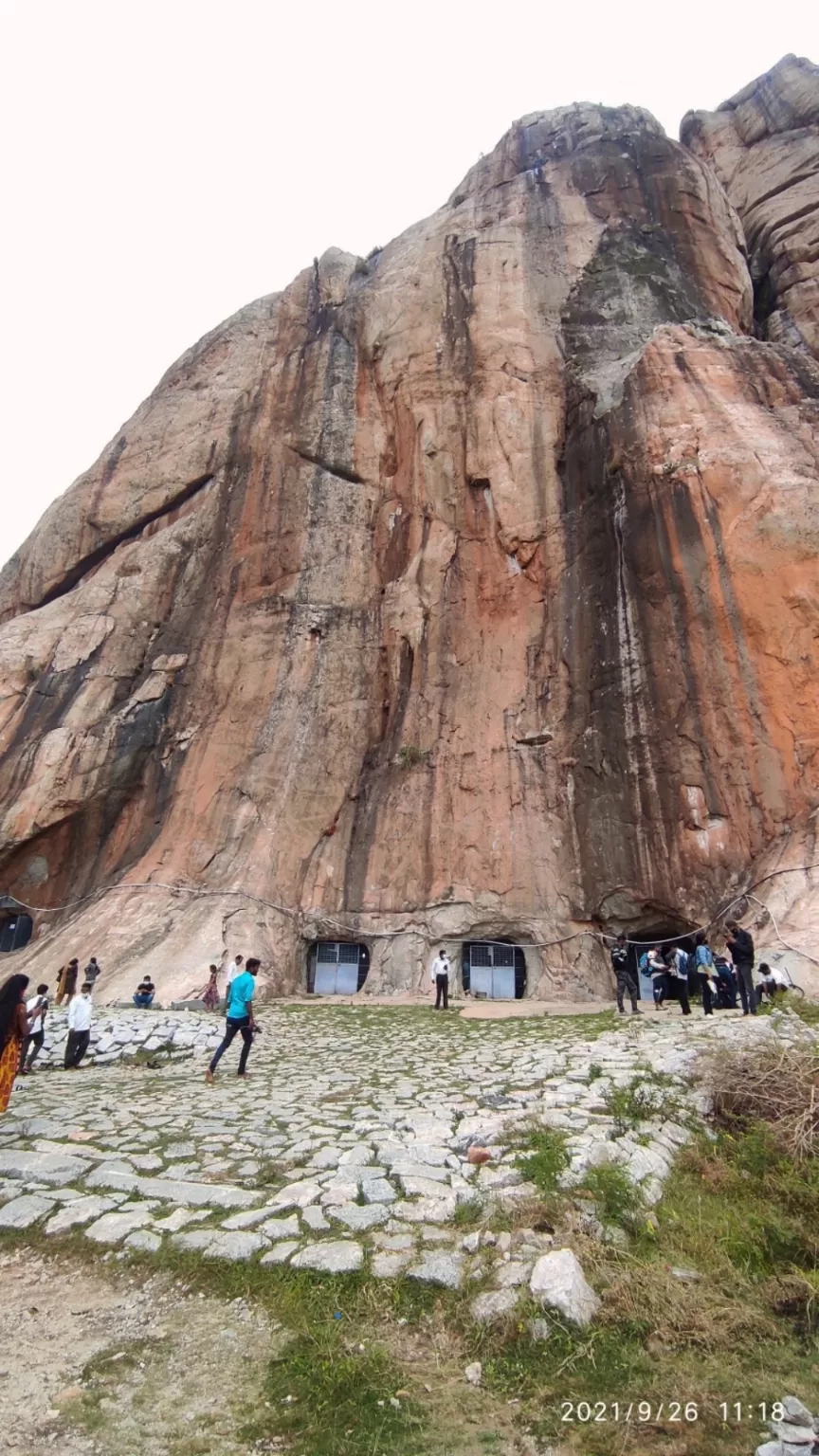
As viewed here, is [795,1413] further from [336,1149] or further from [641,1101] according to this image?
[641,1101]

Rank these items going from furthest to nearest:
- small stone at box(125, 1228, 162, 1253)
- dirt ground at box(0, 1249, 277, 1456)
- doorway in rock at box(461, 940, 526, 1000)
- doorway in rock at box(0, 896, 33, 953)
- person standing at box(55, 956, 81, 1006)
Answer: doorway in rock at box(0, 896, 33, 953), doorway in rock at box(461, 940, 526, 1000), person standing at box(55, 956, 81, 1006), small stone at box(125, 1228, 162, 1253), dirt ground at box(0, 1249, 277, 1456)

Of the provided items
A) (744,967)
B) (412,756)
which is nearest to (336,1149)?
(744,967)

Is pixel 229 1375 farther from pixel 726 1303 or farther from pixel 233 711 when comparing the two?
pixel 233 711

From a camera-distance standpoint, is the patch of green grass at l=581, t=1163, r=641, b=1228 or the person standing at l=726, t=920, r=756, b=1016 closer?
the patch of green grass at l=581, t=1163, r=641, b=1228

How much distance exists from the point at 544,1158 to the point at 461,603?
20694 millimetres

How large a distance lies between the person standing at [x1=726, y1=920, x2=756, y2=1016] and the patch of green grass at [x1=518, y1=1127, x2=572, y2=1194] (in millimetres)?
8027

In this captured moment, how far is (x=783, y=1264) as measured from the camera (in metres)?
4.09

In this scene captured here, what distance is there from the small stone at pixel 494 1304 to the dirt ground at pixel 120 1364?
37.2 inches

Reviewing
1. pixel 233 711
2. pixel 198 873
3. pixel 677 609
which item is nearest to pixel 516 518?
pixel 677 609

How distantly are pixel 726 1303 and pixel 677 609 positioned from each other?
17.9m

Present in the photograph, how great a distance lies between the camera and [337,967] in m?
21.1

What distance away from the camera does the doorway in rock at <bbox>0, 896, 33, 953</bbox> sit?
2334cm

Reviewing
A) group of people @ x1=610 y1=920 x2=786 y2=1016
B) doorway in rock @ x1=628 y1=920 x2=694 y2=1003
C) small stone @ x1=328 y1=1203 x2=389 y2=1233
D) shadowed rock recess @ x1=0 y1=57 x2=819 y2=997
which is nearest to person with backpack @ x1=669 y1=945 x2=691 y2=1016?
group of people @ x1=610 y1=920 x2=786 y2=1016

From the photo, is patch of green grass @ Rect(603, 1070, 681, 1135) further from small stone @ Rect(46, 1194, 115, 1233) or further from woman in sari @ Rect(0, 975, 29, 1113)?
woman in sari @ Rect(0, 975, 29, 1113)
